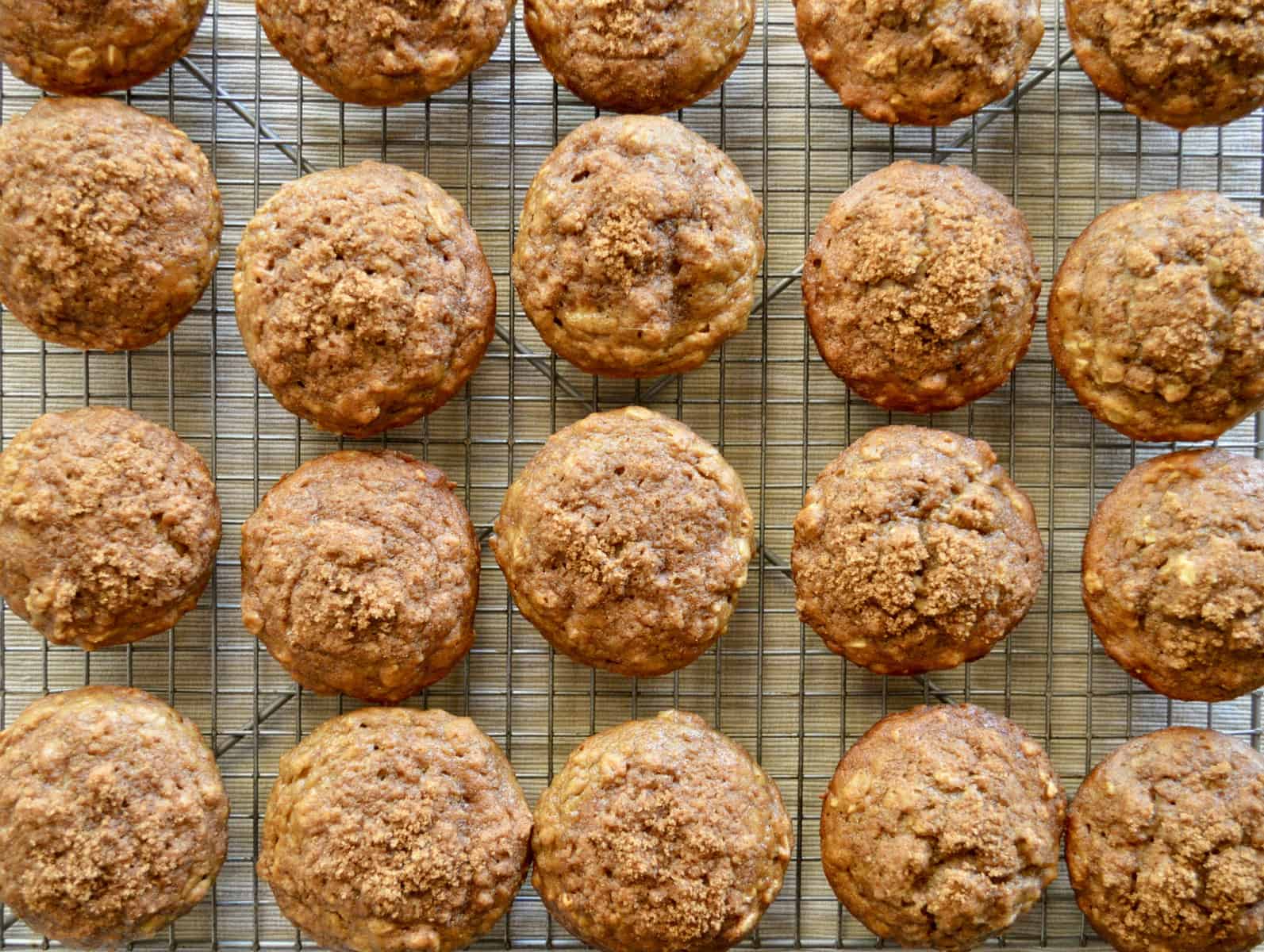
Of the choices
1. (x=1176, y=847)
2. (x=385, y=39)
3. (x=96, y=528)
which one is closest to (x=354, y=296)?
(x=385, y=39)

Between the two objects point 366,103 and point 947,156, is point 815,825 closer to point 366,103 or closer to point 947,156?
point 947,156

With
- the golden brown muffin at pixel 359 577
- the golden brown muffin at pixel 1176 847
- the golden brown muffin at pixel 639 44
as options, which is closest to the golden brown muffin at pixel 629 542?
the golden brown muffin at pixel 359 577

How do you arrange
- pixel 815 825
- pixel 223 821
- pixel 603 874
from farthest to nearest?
pixel 815 825 → pixel 223 821 → pixel 603 874

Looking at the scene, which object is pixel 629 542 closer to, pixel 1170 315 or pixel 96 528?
pixel 96 528

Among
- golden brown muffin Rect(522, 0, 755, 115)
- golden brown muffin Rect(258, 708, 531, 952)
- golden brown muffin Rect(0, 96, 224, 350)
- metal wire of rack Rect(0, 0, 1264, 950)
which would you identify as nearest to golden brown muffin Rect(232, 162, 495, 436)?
golden brown muffin Rect(0, 96, 224, 350)

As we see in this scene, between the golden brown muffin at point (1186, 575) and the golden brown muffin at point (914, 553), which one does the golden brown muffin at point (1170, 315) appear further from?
the golden brown muffin at point (914, 553)

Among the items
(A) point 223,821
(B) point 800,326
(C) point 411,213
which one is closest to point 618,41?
(C) point 411,213

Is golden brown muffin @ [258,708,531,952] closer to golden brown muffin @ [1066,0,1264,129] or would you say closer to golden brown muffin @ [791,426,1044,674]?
golden brown muffin @ [791,426,1044,674]
